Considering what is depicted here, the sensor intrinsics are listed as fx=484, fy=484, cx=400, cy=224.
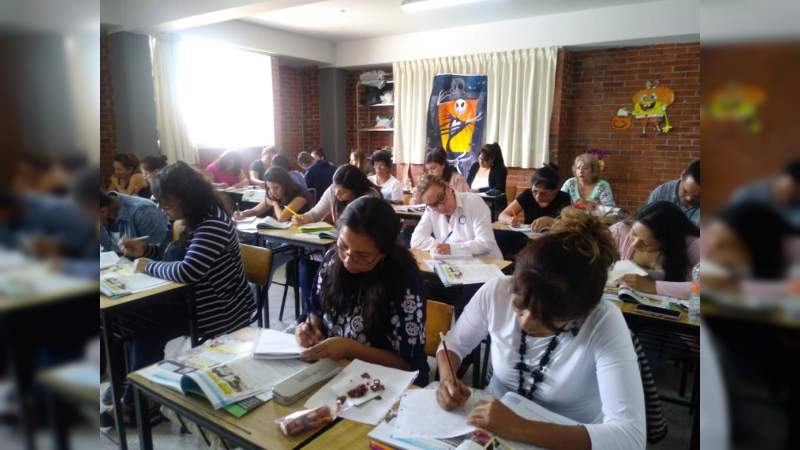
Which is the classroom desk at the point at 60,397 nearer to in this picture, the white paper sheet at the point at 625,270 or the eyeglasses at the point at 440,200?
the white paper sheet at the point at 625,270

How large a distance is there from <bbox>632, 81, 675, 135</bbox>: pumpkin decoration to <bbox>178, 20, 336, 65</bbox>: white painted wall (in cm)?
432

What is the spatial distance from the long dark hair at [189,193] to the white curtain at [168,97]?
382 centimetres

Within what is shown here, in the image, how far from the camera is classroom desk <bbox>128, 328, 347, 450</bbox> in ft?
3.47

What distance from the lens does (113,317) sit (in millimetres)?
1929

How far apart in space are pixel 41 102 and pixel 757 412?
319 millimetres

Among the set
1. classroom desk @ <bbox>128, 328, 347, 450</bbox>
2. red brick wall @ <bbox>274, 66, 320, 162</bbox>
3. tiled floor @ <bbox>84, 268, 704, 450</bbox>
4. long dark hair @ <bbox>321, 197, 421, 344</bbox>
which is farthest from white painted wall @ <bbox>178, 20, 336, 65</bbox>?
classroom desk @ <bbox>128, 328, 347, 450</bbox>

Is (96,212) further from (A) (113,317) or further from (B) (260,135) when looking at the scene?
(B) (260,135)

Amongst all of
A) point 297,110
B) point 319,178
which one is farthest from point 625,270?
point 297,110

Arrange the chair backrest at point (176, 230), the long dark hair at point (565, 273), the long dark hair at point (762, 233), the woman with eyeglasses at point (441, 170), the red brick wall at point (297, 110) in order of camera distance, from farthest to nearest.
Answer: the red brick wall at point (297, 110), the woman with eyeglasses at point (441, 170), the chair backrest at point (176, 230), the long dark hair at point (565, 273), the long dark hair at point (762, 233)

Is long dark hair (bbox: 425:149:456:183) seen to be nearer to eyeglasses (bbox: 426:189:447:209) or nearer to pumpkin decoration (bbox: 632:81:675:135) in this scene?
eyeglasses (bbox: 426:189:447:209)

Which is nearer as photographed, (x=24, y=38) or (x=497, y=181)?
(x=24, y=38)

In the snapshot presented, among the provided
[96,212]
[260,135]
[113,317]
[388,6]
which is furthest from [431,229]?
[260,135]

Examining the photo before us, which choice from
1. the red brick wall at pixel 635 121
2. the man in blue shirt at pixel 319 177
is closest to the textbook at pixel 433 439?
the man in blue shirt at pixel 319 177

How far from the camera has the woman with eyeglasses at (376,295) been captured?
1545 mm
